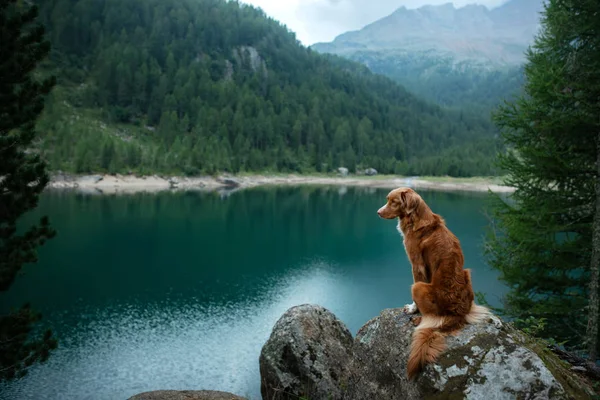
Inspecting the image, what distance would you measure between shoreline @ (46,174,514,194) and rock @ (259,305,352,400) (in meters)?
56.6

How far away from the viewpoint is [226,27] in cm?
17538

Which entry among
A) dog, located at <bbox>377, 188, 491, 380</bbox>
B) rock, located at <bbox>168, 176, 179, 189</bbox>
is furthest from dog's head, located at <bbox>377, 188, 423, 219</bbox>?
rock, located at <bbox>168, 176, 179, 189</bbox>

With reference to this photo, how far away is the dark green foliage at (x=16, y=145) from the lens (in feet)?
27.4

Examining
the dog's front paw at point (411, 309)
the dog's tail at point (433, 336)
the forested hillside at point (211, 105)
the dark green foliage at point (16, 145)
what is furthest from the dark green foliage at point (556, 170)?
the forested hillside at point (211, 105)

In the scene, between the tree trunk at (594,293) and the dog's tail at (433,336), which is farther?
the tree trunk at (594,293)

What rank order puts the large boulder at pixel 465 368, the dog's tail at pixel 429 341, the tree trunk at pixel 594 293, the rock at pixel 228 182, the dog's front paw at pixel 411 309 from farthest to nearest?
the rock at pixel 228 182
the tree trunk at pixel 594 293
the dog's front paw at pixel 411 309
the dog's tail at pixel 429 341
the large boulder at pixel 465 368

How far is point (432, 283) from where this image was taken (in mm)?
4297

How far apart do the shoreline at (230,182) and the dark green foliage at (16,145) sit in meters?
52.7

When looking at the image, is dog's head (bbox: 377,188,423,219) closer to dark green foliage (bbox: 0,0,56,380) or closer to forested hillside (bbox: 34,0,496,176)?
dark green foliage (bbox: 0,0,56,380)

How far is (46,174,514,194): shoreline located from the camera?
73.7 meters

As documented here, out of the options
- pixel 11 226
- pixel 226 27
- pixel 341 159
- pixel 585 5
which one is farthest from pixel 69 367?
pixel 226 27

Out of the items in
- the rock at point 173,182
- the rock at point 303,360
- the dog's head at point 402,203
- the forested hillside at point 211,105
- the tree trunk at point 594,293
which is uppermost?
the forested hillside at point 211,105

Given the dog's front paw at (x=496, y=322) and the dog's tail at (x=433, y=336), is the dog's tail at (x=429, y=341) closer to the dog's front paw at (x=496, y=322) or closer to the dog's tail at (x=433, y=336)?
the dog's tail at (x=433, y=336)

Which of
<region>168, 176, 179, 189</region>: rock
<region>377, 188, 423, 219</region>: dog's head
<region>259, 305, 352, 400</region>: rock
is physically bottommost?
<region>168, 176, 179, 189</region>: rock
